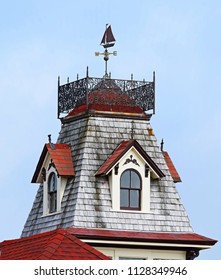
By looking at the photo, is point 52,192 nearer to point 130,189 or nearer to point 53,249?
point 130,189

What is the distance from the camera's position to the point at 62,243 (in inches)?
1742

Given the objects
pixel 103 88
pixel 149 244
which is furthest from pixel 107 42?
pixel 149 244

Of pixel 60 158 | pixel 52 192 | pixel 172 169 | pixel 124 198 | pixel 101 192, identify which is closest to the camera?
pixel 101 192

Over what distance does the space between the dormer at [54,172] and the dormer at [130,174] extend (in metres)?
1.28

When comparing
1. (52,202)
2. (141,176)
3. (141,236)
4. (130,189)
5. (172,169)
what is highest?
(172,169)

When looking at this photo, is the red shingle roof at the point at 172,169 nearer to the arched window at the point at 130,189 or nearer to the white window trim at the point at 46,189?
the arched window at the point at 130,189

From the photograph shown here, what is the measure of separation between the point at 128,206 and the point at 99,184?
1222 millimetres

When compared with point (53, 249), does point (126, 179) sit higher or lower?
higher

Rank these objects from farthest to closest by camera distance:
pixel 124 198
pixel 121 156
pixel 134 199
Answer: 1. pixel 134 199
2. pixel 124 198
3. pixel 121 156

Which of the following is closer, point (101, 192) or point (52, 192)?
point (101, 192)

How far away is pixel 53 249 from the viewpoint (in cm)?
4347

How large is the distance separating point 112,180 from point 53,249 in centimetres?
1034
